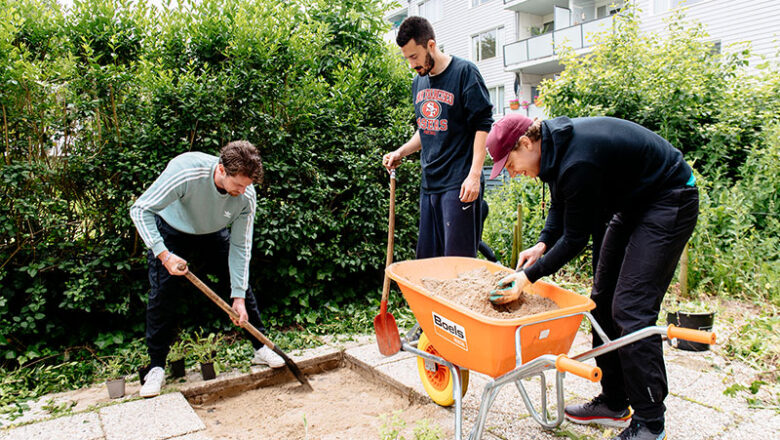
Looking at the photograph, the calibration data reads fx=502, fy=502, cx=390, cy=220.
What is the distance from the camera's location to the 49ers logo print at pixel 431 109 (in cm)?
334

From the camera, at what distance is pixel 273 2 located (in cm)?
442

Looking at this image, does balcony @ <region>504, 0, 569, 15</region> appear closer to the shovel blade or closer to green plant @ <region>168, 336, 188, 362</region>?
the shovel blade

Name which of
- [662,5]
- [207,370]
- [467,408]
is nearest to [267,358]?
[207,370]

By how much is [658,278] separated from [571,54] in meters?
4.99

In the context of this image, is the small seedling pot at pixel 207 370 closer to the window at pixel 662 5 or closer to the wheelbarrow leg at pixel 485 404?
the wheelbarrow leg at pixel 485 404

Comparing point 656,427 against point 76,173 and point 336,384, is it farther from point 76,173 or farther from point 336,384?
point 76,173

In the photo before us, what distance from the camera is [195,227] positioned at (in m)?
3.21

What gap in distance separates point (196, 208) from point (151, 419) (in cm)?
123

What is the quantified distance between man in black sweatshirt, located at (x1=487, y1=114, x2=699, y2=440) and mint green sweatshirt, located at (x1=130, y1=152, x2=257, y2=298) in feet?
5.92

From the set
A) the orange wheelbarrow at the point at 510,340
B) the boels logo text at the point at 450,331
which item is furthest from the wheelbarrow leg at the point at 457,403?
the boels logo text at the point at 450,331

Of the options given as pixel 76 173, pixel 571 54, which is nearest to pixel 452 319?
pixel 76 173

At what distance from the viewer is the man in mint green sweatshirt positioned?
9.55 ft

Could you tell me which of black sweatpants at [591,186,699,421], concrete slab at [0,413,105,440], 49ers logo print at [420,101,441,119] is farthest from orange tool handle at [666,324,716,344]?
concrete slab at [0,413,105,440]

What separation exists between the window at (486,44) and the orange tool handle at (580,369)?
20364 millimetres
